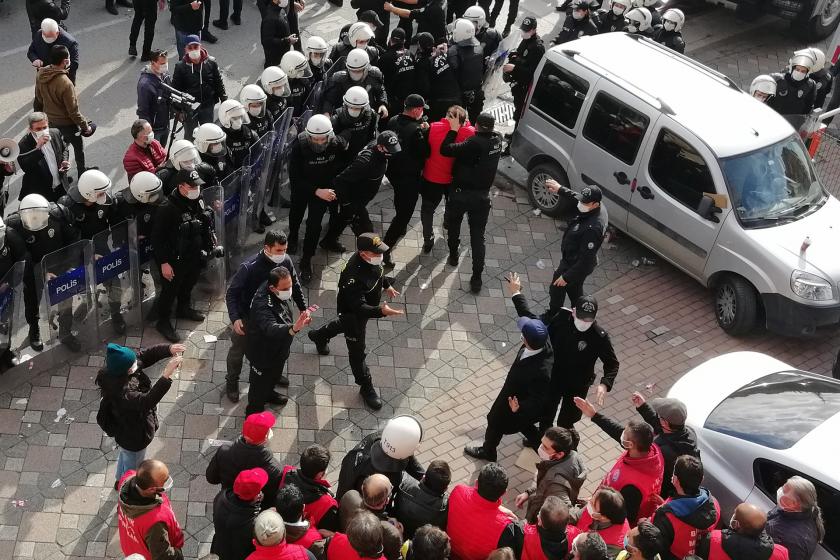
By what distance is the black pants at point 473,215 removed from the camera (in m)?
9.96

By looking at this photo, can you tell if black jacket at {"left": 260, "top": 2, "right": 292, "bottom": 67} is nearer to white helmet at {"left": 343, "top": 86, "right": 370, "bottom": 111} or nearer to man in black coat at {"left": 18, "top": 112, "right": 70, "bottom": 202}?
white helmet at {"left": 343, "top": 86, "right": 370, "bottom": 111}

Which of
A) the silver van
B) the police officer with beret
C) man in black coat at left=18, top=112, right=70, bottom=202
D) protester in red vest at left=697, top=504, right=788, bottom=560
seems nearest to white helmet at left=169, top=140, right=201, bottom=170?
man in black coat at left=18, top=112, right=70, bottom=202

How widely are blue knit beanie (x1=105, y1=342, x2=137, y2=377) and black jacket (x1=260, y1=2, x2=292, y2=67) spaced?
21.5 feet

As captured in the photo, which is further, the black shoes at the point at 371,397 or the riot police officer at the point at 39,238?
the black shoes at the point at 371,397

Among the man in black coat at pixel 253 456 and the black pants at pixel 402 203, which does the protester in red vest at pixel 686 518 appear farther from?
the black pants at pixel 402 203

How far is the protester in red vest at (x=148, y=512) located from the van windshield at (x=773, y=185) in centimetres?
669

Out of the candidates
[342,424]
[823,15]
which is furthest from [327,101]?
[823,15]

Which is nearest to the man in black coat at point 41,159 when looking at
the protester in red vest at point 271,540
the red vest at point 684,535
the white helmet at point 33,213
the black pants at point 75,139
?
the black pants at point 75,139

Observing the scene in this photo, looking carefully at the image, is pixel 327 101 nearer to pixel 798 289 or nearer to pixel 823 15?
pixel 798 289

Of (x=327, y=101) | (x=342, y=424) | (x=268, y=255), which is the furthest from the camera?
(x=327, y=101)

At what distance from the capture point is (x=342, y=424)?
28.1 ft

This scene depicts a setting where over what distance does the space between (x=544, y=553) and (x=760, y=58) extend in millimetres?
13279

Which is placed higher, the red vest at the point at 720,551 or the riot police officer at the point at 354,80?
the red vest at the point at 720,551

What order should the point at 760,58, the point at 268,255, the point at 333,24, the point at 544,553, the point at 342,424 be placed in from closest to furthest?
the point at 544,553 < the point at 268,255 < the point at 342,424 < the point at 333,24 < the point at 760,58
